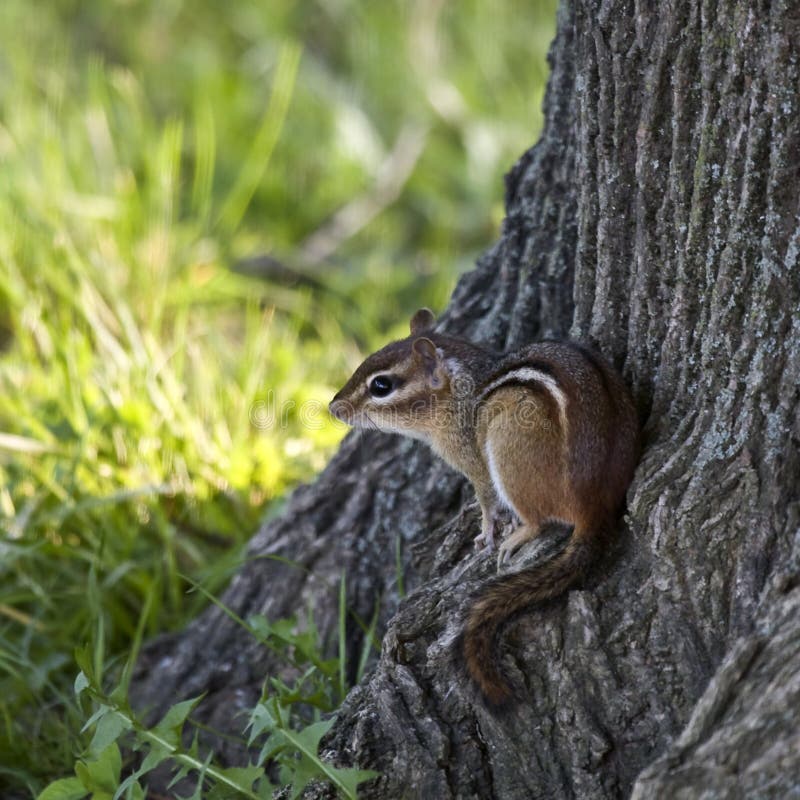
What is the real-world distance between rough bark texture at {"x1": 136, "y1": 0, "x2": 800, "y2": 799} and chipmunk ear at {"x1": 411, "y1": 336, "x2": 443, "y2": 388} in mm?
419

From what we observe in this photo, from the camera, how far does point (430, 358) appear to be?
111 inches

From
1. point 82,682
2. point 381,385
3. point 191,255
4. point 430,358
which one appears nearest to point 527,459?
point 430,358

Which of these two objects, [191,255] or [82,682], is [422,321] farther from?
[191,255]

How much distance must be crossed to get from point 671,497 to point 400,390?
97cm

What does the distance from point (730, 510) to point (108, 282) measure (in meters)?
2.66

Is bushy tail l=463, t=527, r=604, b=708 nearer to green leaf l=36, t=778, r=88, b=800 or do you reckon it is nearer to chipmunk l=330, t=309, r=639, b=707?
chipmunk l=330, t=309, r=639, b=707

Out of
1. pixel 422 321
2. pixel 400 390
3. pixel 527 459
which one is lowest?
pixel 527 459

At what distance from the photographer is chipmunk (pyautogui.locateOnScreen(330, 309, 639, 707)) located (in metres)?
2.15

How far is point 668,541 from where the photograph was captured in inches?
80.8

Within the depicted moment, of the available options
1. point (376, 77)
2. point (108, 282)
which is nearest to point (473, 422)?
point (108, 282)

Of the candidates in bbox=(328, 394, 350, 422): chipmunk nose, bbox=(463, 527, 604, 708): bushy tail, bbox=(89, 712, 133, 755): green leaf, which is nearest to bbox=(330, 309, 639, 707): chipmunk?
bbox=(463, 527, 604, 708): bushy tail

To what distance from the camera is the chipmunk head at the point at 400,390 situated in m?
A: 2.81

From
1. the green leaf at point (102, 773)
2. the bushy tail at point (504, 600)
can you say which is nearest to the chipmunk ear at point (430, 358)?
the bushy tail at point (504, 600)

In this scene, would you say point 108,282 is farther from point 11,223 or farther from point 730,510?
point 730,510
